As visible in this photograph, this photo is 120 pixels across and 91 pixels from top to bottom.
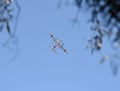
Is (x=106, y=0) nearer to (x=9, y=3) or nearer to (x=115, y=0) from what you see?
(x=115, y=0)

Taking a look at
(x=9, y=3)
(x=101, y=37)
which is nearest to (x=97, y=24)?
(x=101, y=37)

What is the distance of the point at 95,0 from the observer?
2369 millimetres

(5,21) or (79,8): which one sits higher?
(5,21)

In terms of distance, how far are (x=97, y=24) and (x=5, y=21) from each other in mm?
570

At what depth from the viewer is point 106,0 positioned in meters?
2.36

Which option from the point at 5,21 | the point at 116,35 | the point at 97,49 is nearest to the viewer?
the point at 116,35

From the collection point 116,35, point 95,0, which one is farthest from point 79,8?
point 116,35

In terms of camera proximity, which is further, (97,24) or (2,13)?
(2,13)

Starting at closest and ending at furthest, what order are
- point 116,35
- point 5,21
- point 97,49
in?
point 116,35, point 97,49, point 5,21

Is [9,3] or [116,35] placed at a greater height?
[9,3]

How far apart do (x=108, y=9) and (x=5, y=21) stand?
65 centimetres

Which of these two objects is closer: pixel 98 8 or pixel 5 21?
pixel 98 8

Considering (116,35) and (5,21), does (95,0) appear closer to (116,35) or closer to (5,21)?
(116,35)

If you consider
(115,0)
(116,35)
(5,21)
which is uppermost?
(5,21)
